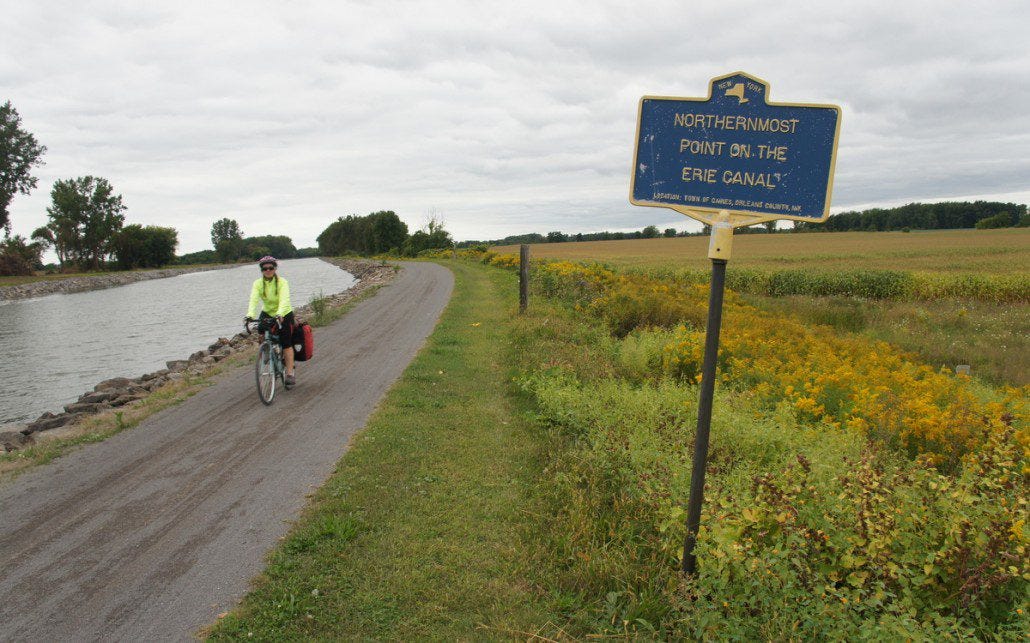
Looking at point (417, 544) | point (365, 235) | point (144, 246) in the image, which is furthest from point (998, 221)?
point (144, 246)

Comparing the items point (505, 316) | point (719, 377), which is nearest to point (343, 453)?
point (719, 377)

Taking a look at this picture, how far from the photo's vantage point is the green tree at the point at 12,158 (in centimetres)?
5028

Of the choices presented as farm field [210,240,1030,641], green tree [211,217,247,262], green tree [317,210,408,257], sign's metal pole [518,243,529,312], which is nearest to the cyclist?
farm field [210,240,1030,641]

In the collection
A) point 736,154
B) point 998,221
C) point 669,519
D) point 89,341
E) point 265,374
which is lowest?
point 89,341

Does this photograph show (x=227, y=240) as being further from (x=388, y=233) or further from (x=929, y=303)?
(x=929, y=303)

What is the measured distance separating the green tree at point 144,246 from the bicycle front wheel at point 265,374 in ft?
291

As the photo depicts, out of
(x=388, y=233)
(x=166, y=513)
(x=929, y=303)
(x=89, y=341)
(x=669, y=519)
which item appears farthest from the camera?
(x=388, y=233)

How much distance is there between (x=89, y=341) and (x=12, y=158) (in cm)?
4515

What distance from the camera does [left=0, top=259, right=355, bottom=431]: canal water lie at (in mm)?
13344

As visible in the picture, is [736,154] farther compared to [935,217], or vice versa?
[935,217]

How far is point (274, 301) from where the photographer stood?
8.77 metres

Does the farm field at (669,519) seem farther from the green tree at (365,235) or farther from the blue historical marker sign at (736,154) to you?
the green tree at (365,235)

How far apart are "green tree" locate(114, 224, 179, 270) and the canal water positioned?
5317 centimetres

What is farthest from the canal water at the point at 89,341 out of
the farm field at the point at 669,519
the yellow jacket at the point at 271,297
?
the farm field at the point at 669,519
